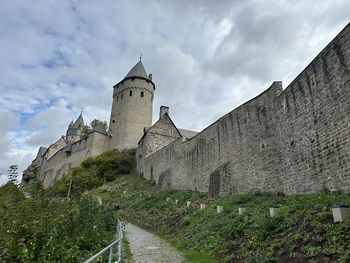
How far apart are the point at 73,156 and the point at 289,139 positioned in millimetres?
39929

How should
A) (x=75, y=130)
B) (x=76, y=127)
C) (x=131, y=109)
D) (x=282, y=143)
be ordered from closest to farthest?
(x=282, y=143)
(x=131, y=109)
(x=75, y=130)
(x=76, y=127)

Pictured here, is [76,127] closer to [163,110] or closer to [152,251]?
[163,110]

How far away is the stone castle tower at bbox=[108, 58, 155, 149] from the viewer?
39312mm

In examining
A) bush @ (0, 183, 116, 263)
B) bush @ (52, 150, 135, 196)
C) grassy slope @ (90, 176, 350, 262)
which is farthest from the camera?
bush @ (52, 150, 135, 196)

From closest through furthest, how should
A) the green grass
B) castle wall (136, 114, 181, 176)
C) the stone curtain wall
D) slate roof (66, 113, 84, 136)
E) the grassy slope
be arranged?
the grassy slope → the green grass → the stone curtain wall → castle wall (136, 114, 181, 176) → slate roof (66, 113, 84, 136)

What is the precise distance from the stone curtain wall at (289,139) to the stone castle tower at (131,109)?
23.2 metres

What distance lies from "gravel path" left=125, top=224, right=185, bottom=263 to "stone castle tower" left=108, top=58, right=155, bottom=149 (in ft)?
97.9

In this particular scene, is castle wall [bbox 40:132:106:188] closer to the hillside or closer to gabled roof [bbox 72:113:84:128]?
gabled roof [bbox 72:113:84:128]

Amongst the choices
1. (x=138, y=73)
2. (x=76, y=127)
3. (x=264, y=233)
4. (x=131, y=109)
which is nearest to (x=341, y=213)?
(x=264, y=233)

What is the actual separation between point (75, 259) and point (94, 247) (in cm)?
137

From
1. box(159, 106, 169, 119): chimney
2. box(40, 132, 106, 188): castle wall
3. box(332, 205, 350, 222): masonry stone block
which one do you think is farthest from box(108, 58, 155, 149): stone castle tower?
box(332, 205, 350, 222): masonry stone block

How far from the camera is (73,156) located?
4391 cm

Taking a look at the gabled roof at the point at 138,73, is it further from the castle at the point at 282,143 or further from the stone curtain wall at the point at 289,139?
the stone curtain wall at the point at 289,139

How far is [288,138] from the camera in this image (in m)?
9.70
